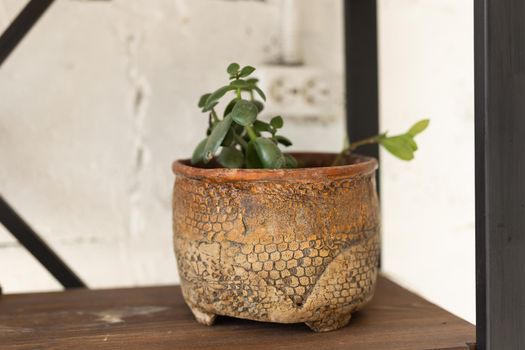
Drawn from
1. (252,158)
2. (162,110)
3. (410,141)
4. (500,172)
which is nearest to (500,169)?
(500,172)

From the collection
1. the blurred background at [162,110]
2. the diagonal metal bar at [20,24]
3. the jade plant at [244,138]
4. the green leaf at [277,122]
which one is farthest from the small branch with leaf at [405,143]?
the diagonal metal bar at [20,24]

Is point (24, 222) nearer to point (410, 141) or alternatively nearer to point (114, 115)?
point (114, 115)

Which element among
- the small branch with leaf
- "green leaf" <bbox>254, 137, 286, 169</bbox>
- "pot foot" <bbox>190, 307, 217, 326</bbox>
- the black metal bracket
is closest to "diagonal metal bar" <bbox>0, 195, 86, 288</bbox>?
the black metal bracket

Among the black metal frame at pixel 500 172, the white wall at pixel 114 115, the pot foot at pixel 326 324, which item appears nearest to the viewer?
the black metal frame at pixel 500 172

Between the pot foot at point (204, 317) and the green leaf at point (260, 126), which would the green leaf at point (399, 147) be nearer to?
the green leaf at point (260, 126)

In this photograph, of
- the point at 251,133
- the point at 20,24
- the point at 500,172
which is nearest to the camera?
the point at 500,172

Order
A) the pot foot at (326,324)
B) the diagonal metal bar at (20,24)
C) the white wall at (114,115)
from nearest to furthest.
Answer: the pot foot at (326,324), the diagonal metal bar at (20,24), the white wall at (114,115)

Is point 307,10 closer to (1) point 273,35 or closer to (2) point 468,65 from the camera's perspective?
(1) point 273,35

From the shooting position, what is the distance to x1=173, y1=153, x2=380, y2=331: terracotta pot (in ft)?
2.11

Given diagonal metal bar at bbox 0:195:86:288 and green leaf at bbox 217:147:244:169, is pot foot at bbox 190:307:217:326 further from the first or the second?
diagonal metal bar at bbox 0:195:86:288

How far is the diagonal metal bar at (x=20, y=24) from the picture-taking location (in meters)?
0.82

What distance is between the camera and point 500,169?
0.59m

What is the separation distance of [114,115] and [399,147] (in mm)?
482

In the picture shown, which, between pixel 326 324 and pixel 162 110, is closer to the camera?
pixel 326 324
